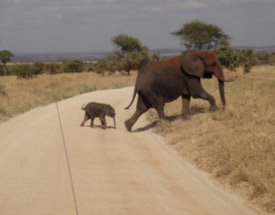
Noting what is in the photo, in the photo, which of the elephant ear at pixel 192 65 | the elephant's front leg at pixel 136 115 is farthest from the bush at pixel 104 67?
the elephant ear at pixel 192 65

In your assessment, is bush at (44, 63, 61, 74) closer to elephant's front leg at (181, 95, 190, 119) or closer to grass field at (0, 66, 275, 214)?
elephant's front leg at (181, 95, 190, 119)

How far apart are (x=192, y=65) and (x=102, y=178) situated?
241 inches

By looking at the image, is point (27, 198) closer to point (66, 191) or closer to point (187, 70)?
point (66, 191)

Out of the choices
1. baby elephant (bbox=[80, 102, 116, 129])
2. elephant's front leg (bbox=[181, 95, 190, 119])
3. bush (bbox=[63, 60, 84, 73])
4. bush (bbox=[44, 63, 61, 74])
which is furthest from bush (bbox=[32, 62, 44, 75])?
elephant's front leg (bbox=[181, 95, 190, 119])

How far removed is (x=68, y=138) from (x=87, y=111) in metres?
2.12

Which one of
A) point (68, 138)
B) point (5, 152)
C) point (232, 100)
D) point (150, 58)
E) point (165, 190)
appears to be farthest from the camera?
point (150, 58)

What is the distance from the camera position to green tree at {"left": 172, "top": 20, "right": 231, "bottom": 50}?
5022 cm

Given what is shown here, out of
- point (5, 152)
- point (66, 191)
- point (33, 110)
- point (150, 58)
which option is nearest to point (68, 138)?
point (5, 152)

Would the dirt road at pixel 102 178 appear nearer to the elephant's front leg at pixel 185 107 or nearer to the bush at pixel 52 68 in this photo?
the elephant's front leg at pixel 185 107

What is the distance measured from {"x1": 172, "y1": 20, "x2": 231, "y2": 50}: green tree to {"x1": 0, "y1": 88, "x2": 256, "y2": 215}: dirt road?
38400 millimetres

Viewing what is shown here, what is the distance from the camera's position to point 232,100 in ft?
51.4

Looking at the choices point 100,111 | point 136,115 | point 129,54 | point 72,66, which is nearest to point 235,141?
A: point 136,115

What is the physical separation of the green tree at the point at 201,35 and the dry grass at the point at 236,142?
3520 centimetres

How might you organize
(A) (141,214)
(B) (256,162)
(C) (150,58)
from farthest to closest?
(C) (150,58) → (B) (256,162) → (A) (141,214)
